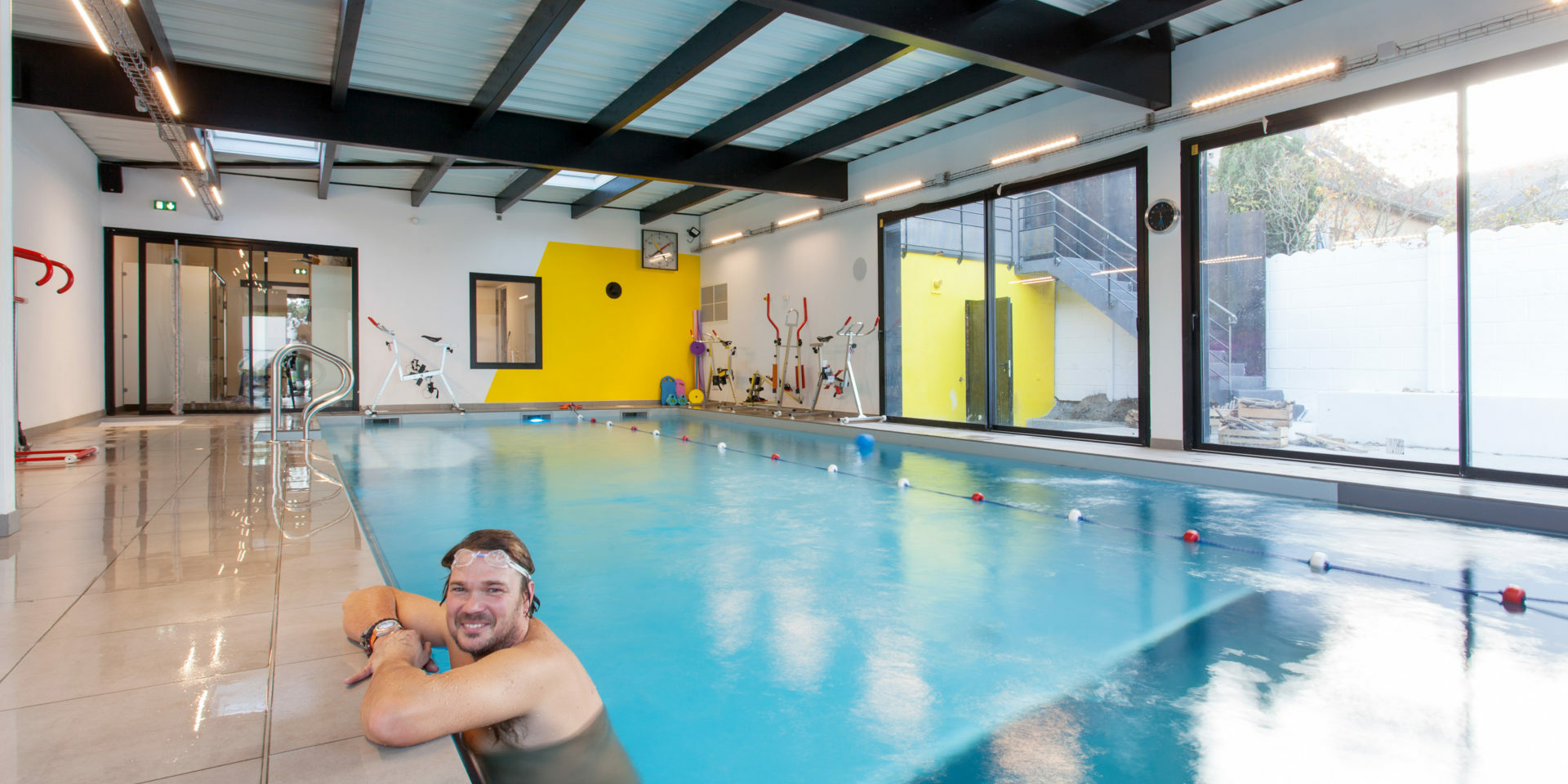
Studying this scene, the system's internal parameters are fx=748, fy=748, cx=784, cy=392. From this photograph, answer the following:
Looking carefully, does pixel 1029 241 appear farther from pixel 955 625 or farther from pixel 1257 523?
pixel 955 625

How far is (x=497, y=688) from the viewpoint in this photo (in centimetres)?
138

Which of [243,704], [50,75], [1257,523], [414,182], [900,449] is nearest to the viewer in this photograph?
[243,704]

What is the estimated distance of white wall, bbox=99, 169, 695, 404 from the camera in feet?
31.7

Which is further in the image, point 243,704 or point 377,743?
point 243,704

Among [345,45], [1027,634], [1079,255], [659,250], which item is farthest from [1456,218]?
[659,250]

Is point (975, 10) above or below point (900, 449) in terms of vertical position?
above

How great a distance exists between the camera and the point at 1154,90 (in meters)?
5.93

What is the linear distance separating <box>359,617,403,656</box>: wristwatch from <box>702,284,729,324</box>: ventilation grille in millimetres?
10964

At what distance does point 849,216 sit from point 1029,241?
2526 mm

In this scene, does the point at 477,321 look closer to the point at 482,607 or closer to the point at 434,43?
the point at 434,43

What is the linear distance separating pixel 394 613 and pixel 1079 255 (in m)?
7.26

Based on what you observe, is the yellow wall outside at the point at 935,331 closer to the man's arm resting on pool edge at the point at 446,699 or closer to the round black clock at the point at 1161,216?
the round black clock at the point at 1161,216

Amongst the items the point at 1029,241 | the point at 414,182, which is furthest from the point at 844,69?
the point at 414,182

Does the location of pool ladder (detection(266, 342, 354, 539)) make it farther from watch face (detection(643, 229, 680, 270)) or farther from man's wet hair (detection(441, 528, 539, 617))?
watch face (detection(643, 229, 680, 270))
